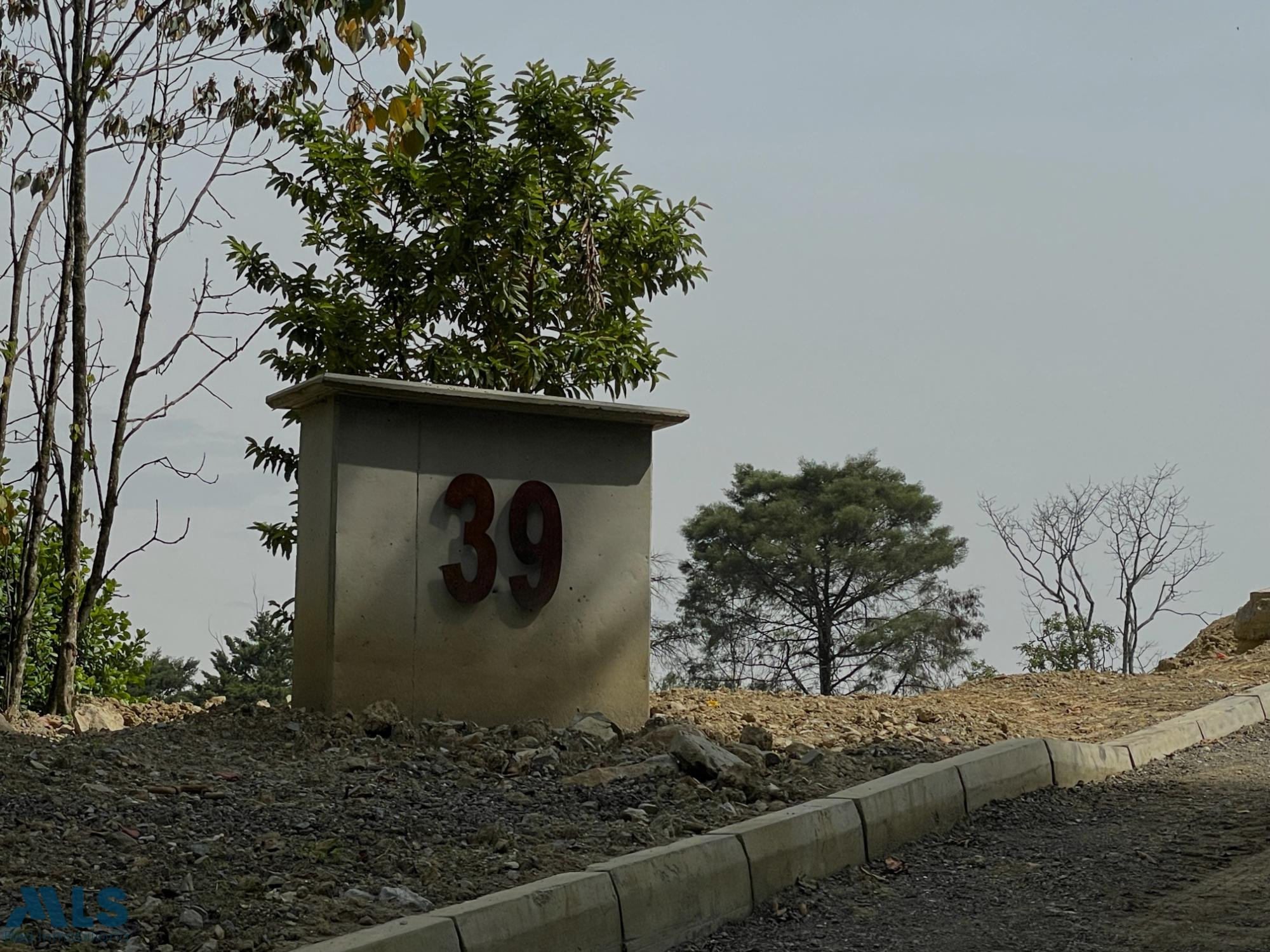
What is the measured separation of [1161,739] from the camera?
713cm

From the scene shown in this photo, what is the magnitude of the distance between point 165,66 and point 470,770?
6.91 metres

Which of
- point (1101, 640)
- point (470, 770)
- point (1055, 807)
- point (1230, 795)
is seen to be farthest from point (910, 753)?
point (1101, 640)

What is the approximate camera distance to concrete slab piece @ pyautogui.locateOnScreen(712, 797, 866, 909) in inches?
165

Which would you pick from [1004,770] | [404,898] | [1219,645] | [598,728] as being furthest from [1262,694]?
[404,898]

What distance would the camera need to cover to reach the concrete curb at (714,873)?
3.36 m

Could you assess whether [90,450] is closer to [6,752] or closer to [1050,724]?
[6,752]

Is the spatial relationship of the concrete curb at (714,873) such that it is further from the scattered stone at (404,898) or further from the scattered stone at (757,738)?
the scattered stone at (757,738)

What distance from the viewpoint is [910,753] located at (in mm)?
5934

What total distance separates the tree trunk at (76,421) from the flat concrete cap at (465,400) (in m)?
2.54

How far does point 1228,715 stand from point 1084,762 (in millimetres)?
2173

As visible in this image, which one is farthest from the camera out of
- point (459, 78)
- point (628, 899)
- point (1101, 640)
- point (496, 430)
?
point (1101, 640)

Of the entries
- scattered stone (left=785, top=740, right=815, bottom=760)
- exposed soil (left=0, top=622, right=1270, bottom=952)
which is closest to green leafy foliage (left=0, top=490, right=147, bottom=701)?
exposed soil (left=0, top=622, right=1270, bottom=952)

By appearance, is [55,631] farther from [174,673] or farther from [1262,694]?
[174,673]

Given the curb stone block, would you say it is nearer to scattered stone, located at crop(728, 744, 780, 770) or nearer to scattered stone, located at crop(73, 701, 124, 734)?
scattered stone, located at crop(728, 744, 780, 770)
